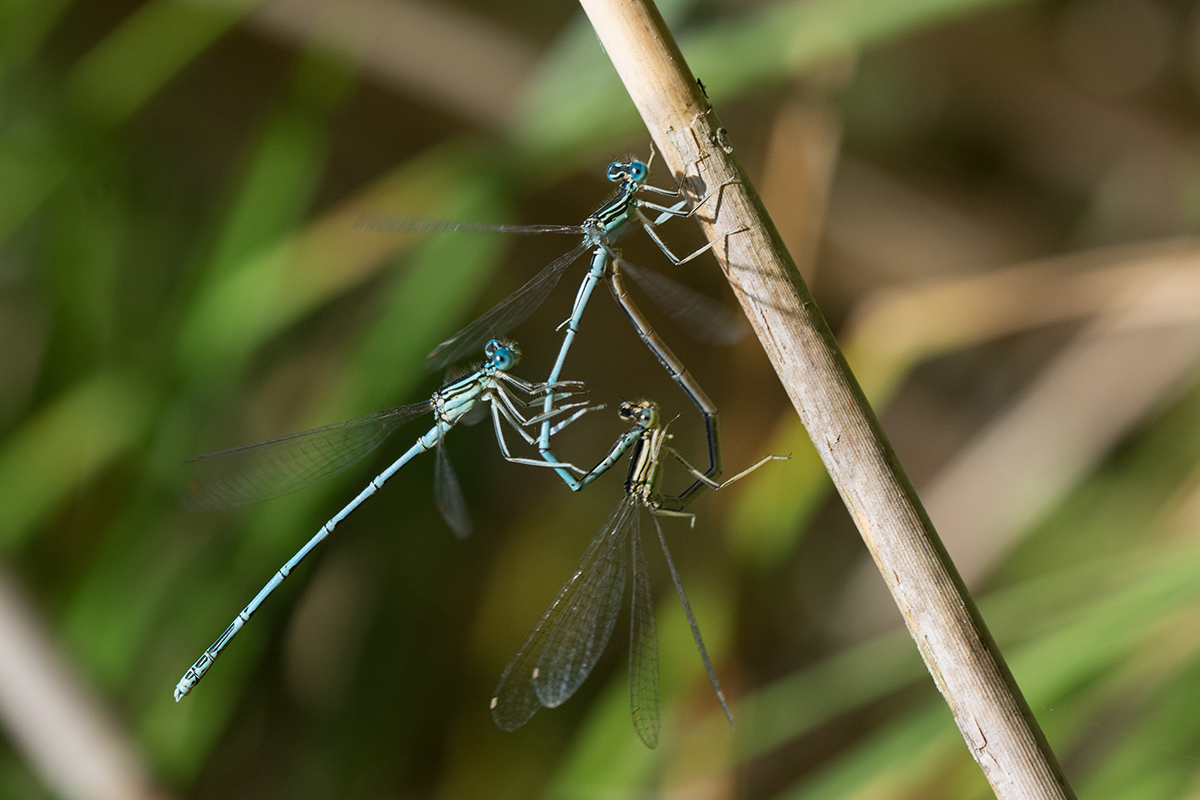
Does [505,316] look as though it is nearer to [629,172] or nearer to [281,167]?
[629,172]

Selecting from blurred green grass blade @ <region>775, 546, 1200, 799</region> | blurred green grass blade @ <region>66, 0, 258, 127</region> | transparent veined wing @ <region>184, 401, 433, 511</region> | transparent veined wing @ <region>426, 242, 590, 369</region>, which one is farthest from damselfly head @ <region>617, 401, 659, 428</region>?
blurred green grass blade @ <region>66, 0, 258, 127</region>

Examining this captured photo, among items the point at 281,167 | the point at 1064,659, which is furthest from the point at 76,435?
the point at 1064,659

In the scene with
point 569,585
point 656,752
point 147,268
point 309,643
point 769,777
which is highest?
point 147,268

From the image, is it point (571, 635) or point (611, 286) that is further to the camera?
point (571, 635)

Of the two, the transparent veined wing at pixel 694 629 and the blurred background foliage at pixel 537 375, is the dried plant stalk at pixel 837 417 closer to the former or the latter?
the transparent veined wing at pixel 694 629

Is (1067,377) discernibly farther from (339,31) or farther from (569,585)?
(339,31)

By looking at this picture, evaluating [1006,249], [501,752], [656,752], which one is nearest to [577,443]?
[501,752]
